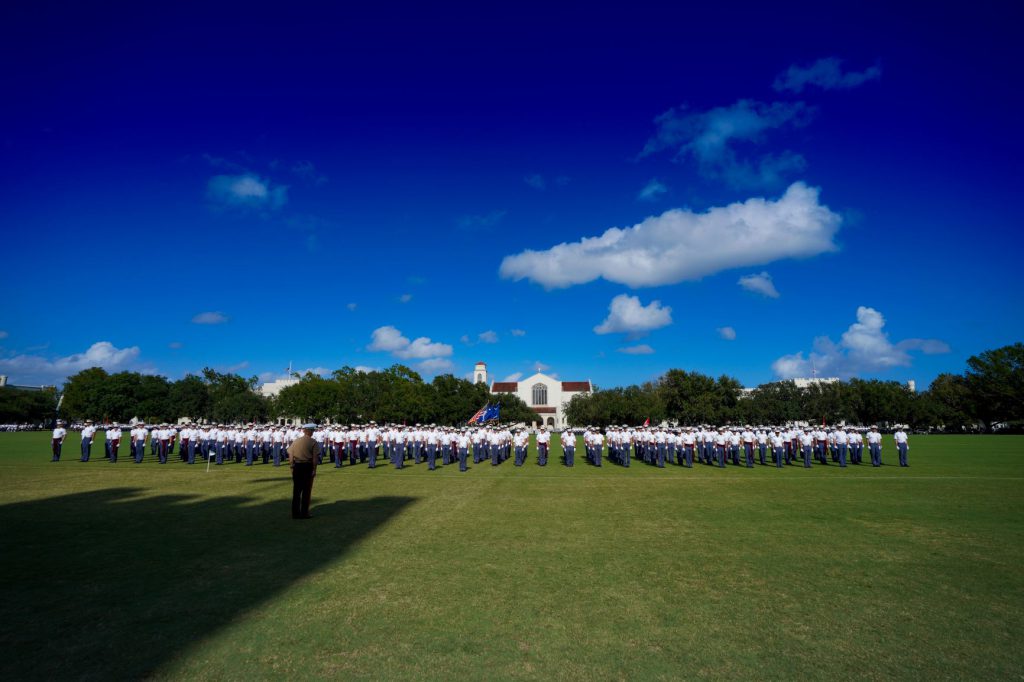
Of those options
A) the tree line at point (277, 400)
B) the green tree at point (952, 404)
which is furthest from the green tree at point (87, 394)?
the green tree at point (952, 404)

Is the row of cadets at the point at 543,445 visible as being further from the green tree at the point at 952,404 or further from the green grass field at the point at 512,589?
the green tree at the point at 952,404

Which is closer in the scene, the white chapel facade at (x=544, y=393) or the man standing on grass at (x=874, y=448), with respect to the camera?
the man standing on grass at (x=874, y=448)

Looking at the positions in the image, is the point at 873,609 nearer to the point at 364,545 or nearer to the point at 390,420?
the point at 364,545

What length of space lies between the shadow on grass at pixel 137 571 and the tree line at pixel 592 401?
4820 cm

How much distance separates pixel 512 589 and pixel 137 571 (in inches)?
193

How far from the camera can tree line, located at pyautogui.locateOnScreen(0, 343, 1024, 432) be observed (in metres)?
64.9

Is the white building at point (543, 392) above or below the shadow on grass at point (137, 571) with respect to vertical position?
above

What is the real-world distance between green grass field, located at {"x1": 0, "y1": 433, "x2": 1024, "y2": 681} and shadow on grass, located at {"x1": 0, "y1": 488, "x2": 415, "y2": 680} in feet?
0.11

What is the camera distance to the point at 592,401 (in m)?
79.3

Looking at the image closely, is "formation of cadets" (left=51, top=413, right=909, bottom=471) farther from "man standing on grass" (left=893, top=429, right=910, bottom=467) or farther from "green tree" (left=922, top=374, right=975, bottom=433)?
"green tree" (left=922, top=374, right=975, bottom=433)

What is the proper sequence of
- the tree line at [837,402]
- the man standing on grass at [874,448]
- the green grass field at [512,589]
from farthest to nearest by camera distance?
the tree line at [837,402]
the man standing on grass at [874,448]
the green grass field at [512,589]

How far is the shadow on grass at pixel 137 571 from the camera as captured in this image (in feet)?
16.0

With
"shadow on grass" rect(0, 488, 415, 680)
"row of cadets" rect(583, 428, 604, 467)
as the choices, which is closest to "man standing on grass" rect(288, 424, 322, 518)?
"shadow on grass" rect(0, 488, 415, 680)

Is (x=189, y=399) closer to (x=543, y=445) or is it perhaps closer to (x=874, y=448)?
(x=543, y=445)
